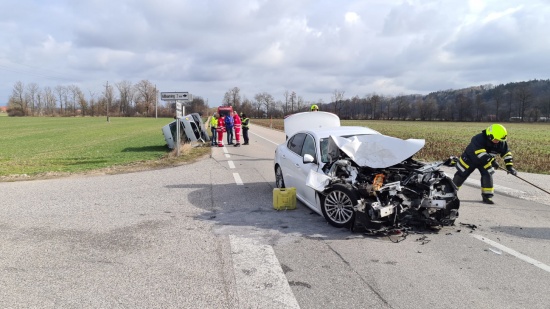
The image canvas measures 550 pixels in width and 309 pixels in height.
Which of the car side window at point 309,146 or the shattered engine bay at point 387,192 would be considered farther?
the car side window at point 309,146

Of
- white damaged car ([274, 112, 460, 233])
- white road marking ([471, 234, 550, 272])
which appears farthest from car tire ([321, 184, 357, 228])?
white road marking ([471, 234, 550, 272])

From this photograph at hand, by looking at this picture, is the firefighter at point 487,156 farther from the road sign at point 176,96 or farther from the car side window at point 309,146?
the road sign at point 176,96

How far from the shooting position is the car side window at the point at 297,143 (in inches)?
290

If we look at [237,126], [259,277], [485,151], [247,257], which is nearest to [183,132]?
[237,126]

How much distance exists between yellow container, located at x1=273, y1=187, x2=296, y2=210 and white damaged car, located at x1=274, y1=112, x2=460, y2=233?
0.23 m

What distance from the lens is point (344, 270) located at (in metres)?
4.09

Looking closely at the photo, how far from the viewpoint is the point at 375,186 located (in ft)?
17.3

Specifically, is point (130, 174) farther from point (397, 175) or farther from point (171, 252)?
point (397, 175)

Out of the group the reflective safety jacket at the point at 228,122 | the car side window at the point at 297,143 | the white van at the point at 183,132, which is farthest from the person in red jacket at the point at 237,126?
the car side window at the point at 297,143

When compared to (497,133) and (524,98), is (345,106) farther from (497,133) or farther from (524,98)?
(497,133)

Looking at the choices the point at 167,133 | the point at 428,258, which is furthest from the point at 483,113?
the point at 428,258

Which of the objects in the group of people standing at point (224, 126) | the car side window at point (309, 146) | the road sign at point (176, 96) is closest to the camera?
the car side window at point (309, 146)

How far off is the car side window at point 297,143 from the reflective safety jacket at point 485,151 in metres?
3.38

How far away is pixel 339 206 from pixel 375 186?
63 centimetres
